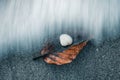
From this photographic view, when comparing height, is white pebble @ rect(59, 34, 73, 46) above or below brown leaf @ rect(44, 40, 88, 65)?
above

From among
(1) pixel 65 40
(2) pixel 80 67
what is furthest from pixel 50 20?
(2) pixel 80 67

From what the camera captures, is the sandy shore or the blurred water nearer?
the sandy shore

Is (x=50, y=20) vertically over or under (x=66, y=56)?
over

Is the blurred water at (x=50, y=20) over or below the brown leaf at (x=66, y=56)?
over

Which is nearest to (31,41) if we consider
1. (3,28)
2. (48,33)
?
(48,33)

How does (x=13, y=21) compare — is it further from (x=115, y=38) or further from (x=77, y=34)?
(x=115, y=38)

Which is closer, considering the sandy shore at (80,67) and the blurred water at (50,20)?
the sandy shore at (80,67)

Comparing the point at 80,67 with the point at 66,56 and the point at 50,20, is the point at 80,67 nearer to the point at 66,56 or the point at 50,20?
the point at 66,56

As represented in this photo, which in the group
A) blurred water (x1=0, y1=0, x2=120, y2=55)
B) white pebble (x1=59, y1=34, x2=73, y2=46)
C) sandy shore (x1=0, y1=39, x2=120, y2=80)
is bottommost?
sandy shore (x1=0, y1=39, x2=120, y2=80)
